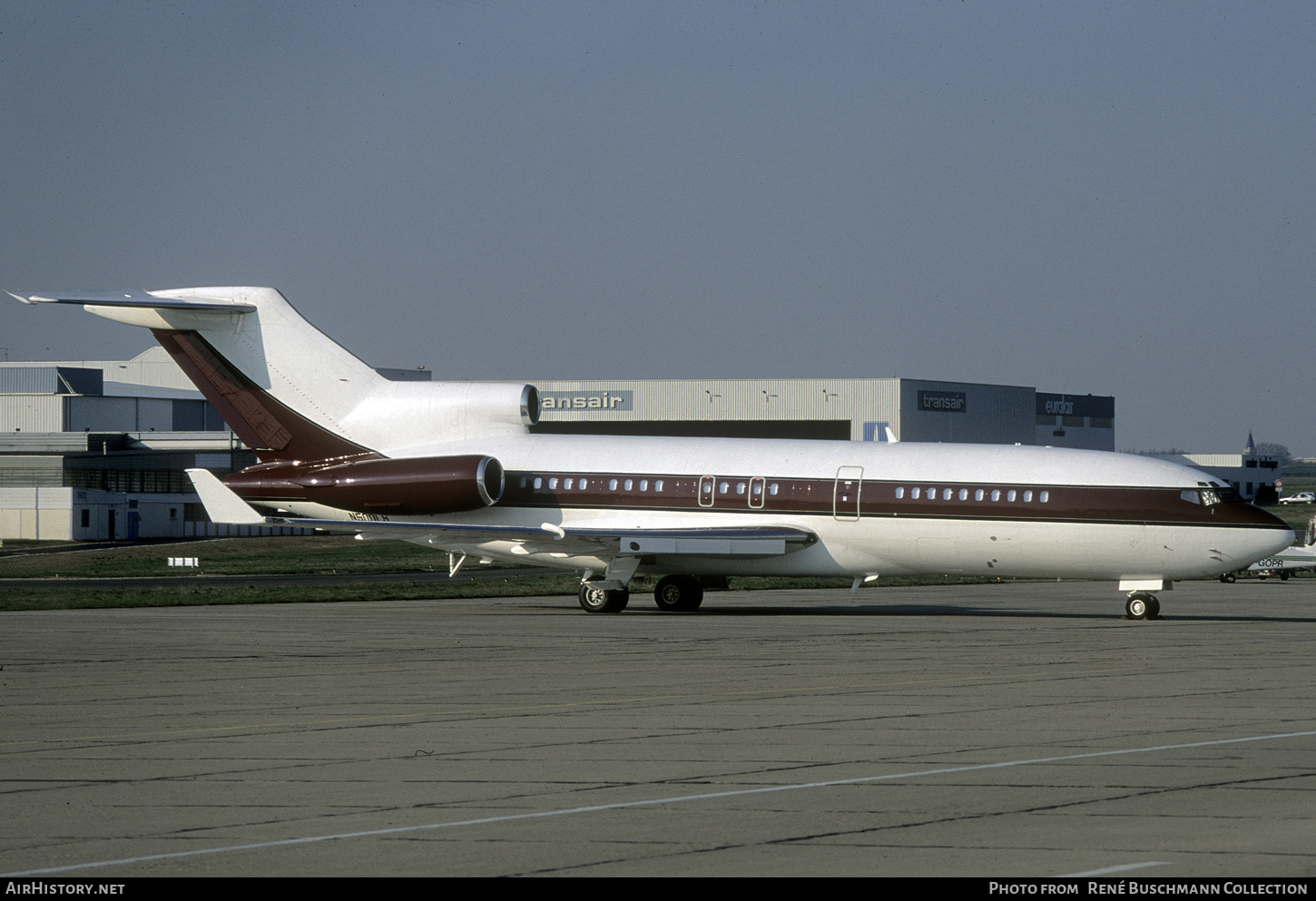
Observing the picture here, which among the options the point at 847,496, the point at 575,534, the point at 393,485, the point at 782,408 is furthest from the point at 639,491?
the point at 782,408

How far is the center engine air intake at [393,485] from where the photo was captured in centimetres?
3347

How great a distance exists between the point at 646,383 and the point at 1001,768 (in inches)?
3211

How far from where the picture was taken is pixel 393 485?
33.7 meters

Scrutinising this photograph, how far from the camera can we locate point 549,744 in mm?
13633

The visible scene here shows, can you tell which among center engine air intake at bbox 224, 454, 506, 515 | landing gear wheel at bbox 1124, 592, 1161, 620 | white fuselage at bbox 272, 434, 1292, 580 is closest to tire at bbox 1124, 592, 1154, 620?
landing gear wheel at bbox 1124, 592, 1161, 620

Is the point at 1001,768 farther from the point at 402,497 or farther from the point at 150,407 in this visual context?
the point at 150,407

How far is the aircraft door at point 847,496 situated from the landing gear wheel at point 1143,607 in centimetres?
566

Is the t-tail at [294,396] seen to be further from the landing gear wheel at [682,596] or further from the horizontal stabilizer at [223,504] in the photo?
the landing gear wheel at [682,596]

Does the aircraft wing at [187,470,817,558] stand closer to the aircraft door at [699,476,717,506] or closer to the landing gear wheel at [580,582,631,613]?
the aircraft door at [699,476,717,506]

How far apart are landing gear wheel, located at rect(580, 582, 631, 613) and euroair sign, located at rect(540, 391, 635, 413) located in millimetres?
60174

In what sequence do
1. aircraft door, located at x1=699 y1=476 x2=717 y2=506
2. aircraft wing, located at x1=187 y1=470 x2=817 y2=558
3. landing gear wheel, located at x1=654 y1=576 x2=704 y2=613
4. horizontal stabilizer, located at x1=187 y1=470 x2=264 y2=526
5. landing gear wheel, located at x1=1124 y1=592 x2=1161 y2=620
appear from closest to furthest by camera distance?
landing gear wheel, located at x1=1124 y1=592 x2=1161 y2=620 → aircraft wing, located at x1=187 y1=470 x2=817 y2=558 → horizontal stabilizer, located at x1=187 y1=470 x2=264 y2=526 → aircraft door, located at x1=699 y1=476 x2=717 y2=506 → landing gear wheel, located at x1=654 y1=576 x2=704 y2=613

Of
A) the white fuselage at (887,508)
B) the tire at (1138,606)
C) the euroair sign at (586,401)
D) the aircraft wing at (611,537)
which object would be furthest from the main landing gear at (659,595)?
the euroair sign at (586,401)

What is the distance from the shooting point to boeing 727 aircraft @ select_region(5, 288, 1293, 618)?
3069 cm
